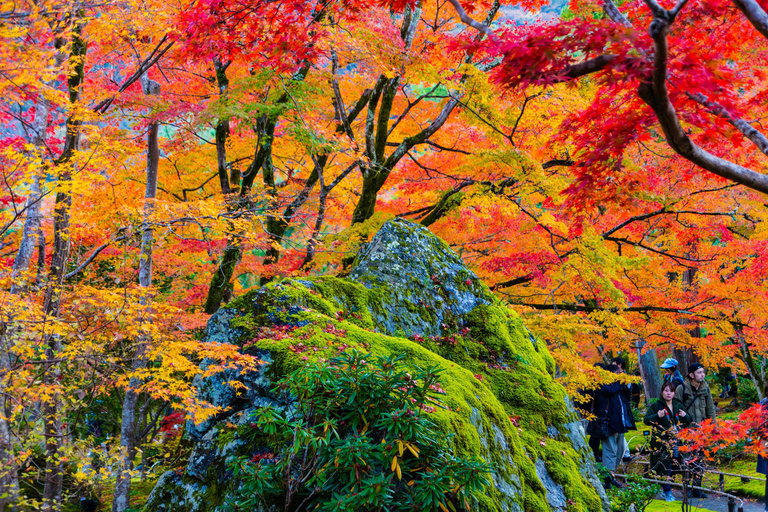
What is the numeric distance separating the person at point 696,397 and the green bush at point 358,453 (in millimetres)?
5316

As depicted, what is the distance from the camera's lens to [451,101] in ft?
25.8

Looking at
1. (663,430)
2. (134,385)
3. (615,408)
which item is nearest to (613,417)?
(615,408)

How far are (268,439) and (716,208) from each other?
925 cm

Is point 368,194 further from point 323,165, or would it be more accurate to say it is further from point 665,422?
point 665,422

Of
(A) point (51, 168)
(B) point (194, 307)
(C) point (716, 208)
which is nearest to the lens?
(A) point (51, 168)

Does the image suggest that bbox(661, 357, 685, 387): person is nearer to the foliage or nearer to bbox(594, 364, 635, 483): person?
bbox(594, 364, 635, 483): person

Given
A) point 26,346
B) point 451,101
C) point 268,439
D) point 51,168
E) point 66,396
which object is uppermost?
point 451,101

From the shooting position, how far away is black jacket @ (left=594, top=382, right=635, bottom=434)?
7238 mm

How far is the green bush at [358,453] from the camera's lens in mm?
2443

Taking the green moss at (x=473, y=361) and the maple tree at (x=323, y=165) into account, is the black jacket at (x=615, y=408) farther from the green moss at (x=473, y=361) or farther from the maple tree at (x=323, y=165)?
the green moss at (x=473, y=361)

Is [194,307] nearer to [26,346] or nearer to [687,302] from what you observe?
[26,346]

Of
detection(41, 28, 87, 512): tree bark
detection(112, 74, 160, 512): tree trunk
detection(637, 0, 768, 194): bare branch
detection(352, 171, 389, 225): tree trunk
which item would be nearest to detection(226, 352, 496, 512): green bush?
detection(637, 0, 768, 194): bare branch

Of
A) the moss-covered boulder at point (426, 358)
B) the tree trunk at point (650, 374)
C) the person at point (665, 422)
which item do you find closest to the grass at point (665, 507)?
the person at point (665, 422)

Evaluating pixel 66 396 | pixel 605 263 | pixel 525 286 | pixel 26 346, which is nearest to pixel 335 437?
pixel 26 346
